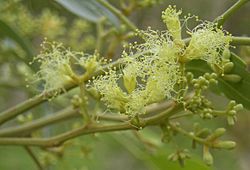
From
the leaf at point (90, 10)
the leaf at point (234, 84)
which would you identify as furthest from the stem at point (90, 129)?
the leaf at point (90, 10)

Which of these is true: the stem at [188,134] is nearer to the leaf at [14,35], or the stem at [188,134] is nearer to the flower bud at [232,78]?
the flower bud at [232,78]

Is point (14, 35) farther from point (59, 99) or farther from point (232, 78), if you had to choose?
point (232, 78)

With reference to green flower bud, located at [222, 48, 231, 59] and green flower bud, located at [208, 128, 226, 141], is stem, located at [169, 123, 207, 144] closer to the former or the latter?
green flower bud, located at [208, 128, 226, 141]

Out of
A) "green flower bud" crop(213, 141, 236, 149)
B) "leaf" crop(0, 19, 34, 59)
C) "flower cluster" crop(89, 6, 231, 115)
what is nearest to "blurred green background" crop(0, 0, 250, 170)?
"leaf" crop(0, 19, 34, 59)

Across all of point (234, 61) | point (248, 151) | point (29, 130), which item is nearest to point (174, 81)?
point (234, 61)

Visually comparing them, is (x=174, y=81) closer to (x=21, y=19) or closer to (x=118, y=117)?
(x=118, y=117)

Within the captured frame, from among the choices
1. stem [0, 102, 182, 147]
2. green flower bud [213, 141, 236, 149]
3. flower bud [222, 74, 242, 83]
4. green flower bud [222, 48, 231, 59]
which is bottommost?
green flower bud [213, 141, 236, 149]
